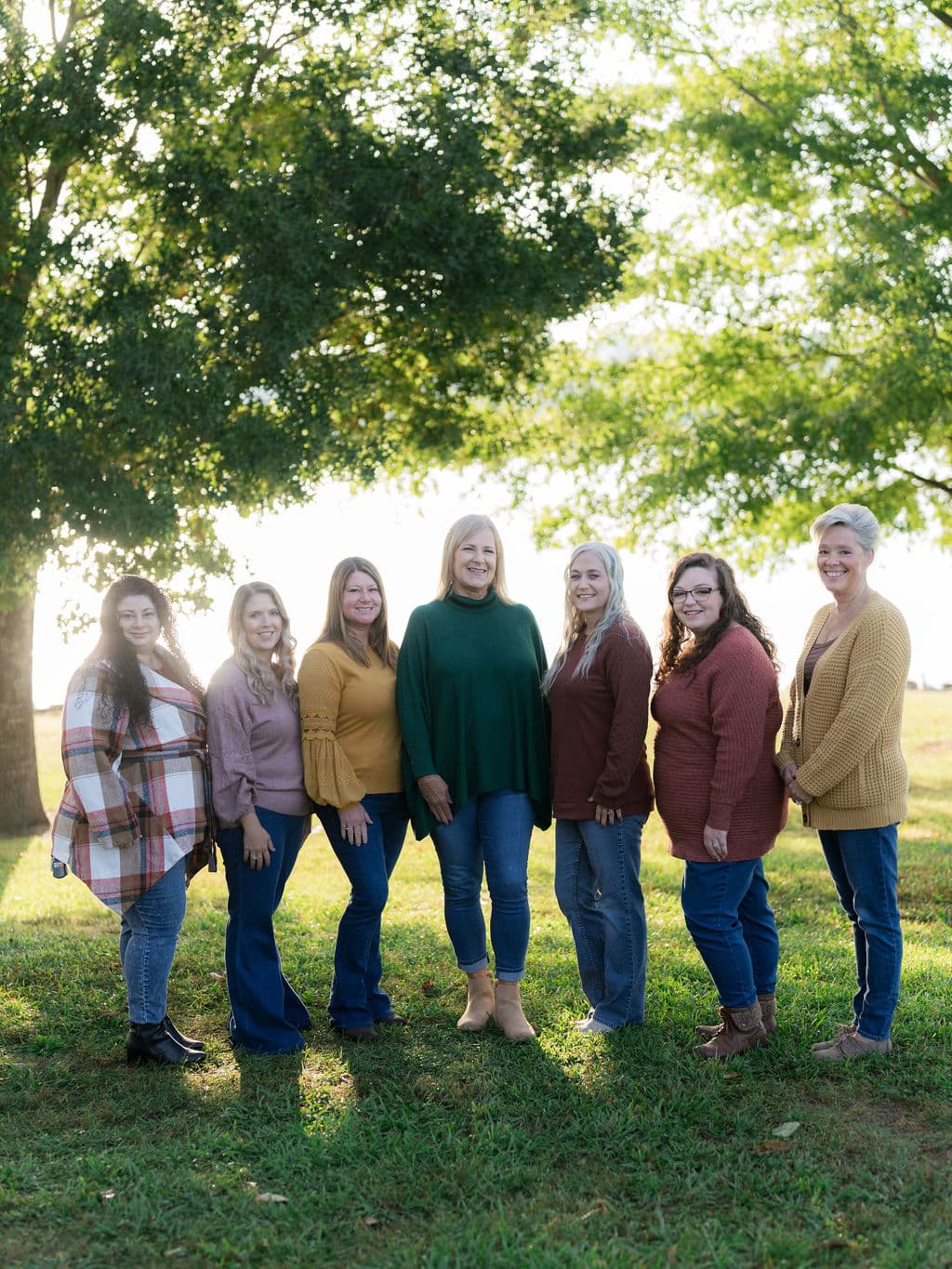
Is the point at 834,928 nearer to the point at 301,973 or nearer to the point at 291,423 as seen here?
the point at 301,973

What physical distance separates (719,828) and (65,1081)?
3.41 metres

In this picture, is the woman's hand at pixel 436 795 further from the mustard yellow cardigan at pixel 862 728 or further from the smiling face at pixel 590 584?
the mustard yellow cardigan at pixel 862 728

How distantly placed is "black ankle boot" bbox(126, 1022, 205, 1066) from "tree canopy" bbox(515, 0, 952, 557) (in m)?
11.2

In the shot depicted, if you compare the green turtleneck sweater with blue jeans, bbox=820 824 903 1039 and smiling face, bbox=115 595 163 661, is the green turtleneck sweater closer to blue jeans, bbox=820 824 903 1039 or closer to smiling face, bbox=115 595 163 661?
smiling face, bbox=115 595 163 661

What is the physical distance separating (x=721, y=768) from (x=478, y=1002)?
198cm

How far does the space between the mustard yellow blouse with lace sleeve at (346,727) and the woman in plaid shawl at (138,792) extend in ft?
1.98

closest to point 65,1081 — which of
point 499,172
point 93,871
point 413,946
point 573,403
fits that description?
point 93,871

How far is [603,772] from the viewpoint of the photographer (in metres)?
5.81

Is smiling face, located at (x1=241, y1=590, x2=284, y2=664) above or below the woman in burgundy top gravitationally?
above

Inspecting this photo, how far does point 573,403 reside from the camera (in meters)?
17.1

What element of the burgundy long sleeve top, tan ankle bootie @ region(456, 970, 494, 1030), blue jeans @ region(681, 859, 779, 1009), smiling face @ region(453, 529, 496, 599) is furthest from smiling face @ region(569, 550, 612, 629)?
tan ankle bootie @ region(456, 970, 494, 1030)

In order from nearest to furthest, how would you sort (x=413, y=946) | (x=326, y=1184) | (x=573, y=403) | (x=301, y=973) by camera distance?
(x=326, y=1184), (x=301, y=973), (x=413, y=946), (x=573, y=403)

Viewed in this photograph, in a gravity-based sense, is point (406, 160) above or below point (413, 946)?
above

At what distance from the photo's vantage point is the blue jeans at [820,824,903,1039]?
5.46m
